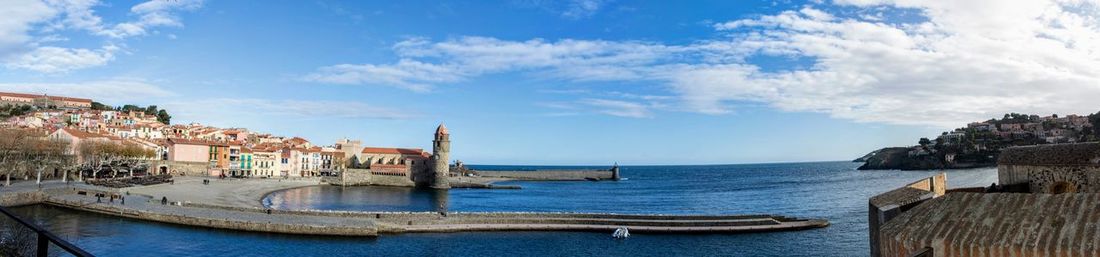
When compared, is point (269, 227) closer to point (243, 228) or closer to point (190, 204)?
point (243, 228)

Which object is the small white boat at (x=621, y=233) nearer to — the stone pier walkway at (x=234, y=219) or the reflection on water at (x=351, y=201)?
the stone pier walkway at (x=234, y=219)

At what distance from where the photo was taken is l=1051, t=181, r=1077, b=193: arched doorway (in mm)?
11005

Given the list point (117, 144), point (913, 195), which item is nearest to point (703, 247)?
point (913, 195)

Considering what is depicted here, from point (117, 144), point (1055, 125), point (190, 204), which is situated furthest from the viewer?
point (1055, 125)

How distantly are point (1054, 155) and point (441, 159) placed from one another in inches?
3828

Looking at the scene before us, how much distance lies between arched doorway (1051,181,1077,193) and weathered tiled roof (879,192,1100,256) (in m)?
5.26

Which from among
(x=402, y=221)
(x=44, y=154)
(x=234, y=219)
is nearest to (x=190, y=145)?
(x=44, y=154)

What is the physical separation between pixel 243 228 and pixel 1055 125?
372 ft

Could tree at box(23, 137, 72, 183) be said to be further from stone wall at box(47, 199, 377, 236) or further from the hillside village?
stone wall at box(47, 199, 377, 236)

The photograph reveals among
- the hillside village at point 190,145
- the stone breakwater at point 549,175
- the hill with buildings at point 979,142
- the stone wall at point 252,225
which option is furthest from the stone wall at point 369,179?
the hill with buildings at point 979,142

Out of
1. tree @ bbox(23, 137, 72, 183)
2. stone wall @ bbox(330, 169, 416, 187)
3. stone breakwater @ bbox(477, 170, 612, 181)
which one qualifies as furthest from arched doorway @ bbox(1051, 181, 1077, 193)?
stone breakwater @ bbox(477, 170, 612, 181)

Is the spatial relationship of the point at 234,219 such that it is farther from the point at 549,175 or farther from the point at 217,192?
the point at 549,175

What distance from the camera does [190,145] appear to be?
298ft

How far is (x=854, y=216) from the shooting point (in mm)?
50250
